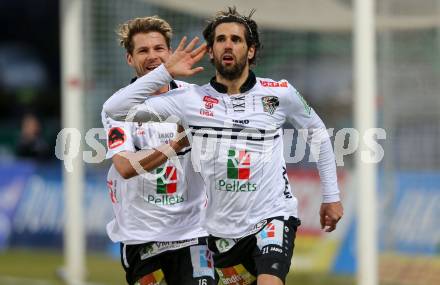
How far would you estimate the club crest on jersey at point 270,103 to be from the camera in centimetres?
707

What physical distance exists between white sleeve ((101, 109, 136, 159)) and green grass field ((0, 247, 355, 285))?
20.1 ft

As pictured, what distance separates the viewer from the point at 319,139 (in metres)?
7.33

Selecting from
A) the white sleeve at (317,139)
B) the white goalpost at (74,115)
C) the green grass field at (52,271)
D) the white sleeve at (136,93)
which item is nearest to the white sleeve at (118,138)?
the white sleeve at (136,93)

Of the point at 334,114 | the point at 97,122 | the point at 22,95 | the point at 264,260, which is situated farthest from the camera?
the point at 22,95

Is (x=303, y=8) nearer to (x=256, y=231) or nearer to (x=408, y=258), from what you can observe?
(x=408, y=258)

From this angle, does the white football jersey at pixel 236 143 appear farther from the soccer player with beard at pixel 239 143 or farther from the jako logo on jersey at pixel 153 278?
the jako logo on jersey at pixel 153 278

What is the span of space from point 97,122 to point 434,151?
4.54m

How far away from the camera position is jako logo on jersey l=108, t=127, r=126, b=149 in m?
7.15

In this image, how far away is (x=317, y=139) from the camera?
733 cm

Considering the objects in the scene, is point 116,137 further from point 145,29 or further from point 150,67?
point 145,29

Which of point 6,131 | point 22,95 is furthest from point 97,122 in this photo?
point 22,95

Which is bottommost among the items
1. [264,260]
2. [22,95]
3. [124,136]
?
[264,260]

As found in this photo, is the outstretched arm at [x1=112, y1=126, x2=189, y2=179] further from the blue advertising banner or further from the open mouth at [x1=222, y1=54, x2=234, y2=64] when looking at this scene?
the blue advertising banner

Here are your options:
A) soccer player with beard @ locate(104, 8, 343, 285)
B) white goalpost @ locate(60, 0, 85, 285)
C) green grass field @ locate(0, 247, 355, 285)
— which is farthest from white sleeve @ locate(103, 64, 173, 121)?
white goalpost @ locate(60, 0, 85, 285)
